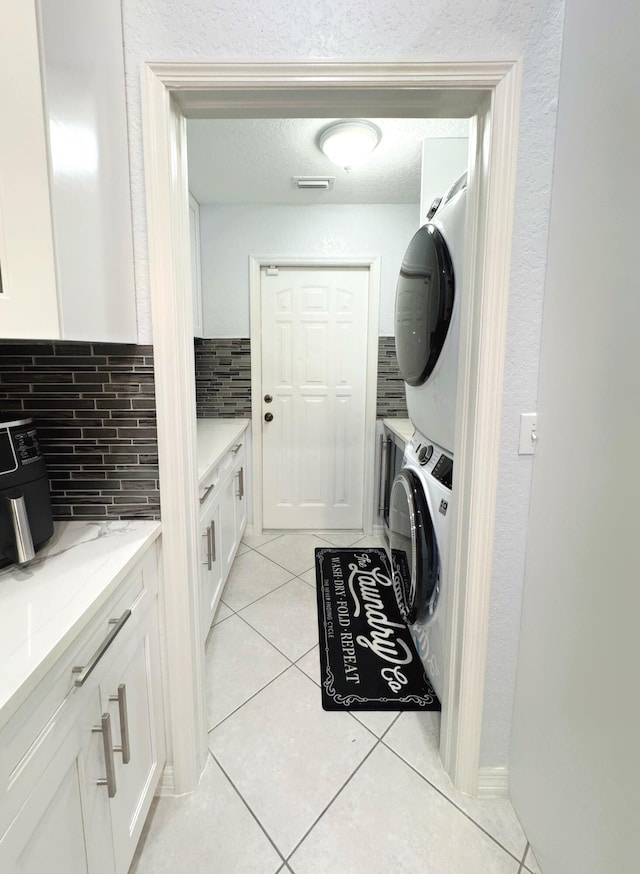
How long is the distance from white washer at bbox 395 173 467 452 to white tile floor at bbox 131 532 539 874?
1.04 meters

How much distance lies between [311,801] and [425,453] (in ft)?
3.77

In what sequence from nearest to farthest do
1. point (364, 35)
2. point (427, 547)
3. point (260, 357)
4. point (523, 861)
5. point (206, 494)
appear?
point (364, 35) < point (523, 861) < point (427, 547) < point (206, 494) < point (260, 357)

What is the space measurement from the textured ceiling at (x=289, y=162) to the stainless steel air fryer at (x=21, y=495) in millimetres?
1408

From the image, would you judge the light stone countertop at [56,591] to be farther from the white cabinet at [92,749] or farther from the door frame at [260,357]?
the door frame at [260,357]

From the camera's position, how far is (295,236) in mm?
2613

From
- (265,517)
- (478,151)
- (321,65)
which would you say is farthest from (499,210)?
(265,517)

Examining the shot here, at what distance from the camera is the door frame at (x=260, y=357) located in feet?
8.63

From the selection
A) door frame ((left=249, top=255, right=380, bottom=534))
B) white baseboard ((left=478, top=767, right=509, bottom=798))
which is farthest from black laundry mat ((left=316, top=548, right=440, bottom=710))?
door frame ((left=249, top=255, right=380, bottom=534))

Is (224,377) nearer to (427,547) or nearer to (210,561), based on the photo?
(210,561)

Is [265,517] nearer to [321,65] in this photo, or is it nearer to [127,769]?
[127,769]

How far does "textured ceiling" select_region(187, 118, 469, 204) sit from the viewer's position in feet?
5.60

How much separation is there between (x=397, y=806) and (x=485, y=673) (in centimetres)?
46

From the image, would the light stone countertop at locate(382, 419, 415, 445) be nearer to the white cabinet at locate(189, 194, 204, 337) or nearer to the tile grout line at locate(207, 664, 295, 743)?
the tile grout line at locate(207, 664, 295, 743)

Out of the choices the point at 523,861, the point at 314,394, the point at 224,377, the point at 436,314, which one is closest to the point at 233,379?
the point at 224,377
